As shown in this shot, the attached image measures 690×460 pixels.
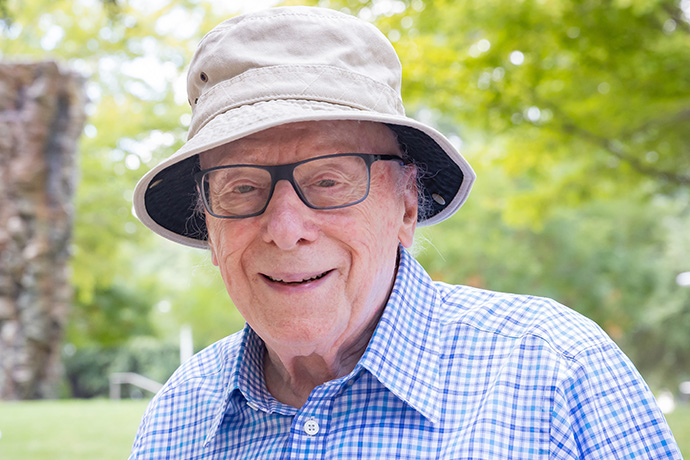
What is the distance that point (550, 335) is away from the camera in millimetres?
1518

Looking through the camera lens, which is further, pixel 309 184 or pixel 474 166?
pixel 474 166

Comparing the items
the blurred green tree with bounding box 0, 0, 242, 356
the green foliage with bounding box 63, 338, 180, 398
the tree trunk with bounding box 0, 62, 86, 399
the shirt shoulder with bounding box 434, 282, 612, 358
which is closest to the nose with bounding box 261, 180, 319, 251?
the shirt shoulder with bounding box 434, 282, 612, 358

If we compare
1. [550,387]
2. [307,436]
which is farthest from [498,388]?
[307,436]

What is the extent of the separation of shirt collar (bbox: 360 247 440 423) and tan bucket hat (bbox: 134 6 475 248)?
0.31m

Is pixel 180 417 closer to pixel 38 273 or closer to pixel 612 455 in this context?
pixel 612 455

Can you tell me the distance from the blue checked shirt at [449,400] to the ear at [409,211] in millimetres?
70

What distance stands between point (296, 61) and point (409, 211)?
1.69 feet

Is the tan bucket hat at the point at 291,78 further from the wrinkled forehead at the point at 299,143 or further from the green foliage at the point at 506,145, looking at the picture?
the green foliage at the point at 506,145

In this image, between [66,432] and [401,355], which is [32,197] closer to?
[66,432]

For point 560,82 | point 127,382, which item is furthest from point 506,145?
point 127,382

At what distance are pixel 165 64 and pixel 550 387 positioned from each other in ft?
49.3

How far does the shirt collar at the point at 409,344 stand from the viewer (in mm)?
1520

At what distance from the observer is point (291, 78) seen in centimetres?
153

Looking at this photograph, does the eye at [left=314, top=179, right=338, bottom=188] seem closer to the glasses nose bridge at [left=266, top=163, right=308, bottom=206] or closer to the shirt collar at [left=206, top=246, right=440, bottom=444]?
the glasses nose bridge at [left=266, top=163, right=308, bottom=206]
